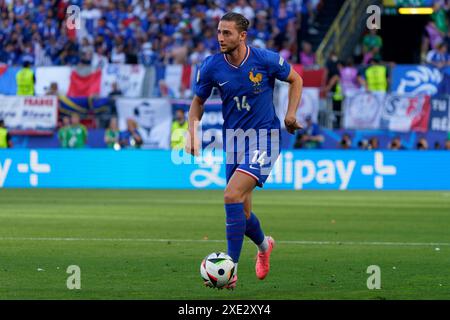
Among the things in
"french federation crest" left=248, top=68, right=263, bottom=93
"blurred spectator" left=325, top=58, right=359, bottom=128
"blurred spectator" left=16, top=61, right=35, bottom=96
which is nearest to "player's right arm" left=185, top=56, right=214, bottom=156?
"french federation crest" left=248, top=68, right=263, bottom=93

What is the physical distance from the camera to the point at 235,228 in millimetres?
10500

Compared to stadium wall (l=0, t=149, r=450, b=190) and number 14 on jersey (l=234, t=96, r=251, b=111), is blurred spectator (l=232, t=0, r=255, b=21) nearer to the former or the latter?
stadium wall (l=0, t=149, r=450, b=190)

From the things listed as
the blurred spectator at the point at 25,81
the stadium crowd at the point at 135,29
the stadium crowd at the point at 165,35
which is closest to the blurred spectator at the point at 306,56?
the stadium crowd at the point at 165,35

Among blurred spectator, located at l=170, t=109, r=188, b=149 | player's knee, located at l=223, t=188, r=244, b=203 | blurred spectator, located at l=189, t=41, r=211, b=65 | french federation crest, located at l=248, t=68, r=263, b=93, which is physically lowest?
blurred spectator, located at l=170, t=109, r=188, b=149

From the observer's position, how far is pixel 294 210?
22.0 meters

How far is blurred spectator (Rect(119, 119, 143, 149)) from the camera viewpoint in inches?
1305

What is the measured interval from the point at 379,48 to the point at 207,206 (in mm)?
16351

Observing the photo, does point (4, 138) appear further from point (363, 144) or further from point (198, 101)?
point (198, 101)

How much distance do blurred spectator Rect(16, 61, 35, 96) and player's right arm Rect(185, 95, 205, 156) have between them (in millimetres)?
23824

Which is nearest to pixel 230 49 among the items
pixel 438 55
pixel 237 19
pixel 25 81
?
pixel 237 19

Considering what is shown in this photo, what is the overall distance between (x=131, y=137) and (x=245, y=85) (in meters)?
22.8

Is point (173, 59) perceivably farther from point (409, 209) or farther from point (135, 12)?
point (409, 209)

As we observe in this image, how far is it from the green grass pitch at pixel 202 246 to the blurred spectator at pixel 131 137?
7.24 m

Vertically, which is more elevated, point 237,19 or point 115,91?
point 237,19
